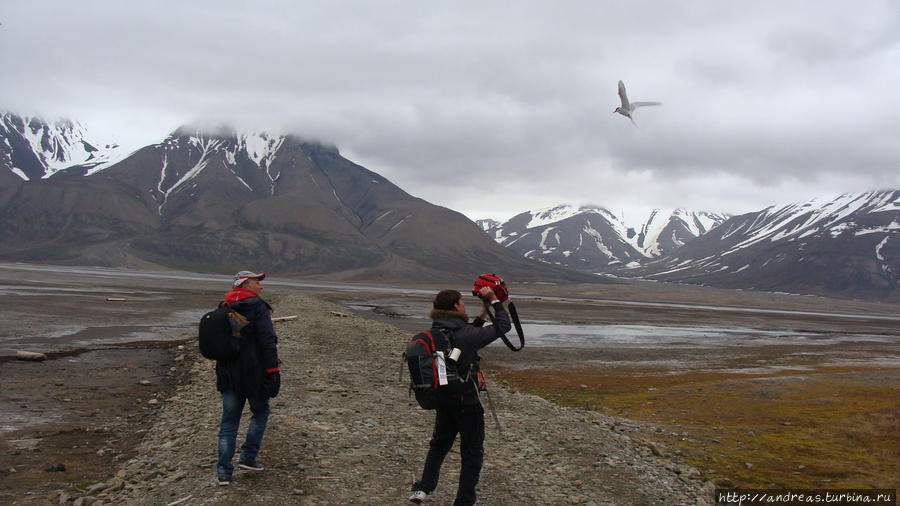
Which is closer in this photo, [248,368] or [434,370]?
[434,370]

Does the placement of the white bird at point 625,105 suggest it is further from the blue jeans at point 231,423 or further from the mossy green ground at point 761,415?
the blue jeans at point 231,423

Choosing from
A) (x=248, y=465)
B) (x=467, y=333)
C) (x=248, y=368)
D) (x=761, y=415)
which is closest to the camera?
(x=467, y=333)

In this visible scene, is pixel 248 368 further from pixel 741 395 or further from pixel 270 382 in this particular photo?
pixel 741 395

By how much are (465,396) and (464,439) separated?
555 mm

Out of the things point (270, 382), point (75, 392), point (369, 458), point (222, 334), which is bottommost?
point (75, 392)

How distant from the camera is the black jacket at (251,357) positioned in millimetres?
8070

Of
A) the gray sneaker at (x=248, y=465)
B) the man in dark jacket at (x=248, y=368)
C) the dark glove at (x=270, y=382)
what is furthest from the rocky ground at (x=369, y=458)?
the dark glove at (x=270, y=382)

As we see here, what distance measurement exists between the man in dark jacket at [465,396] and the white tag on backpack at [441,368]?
174mm

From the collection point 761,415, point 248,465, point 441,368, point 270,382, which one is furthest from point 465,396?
point 761,415

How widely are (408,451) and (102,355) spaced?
66.4ft

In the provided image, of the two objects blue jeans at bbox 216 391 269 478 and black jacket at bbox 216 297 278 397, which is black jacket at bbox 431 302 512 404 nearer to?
black jacket at bbox 216 297 278 397

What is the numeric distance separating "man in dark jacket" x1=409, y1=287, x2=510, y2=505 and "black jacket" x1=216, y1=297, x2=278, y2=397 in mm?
2355

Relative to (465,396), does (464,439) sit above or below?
below

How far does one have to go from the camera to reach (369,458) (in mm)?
10523
